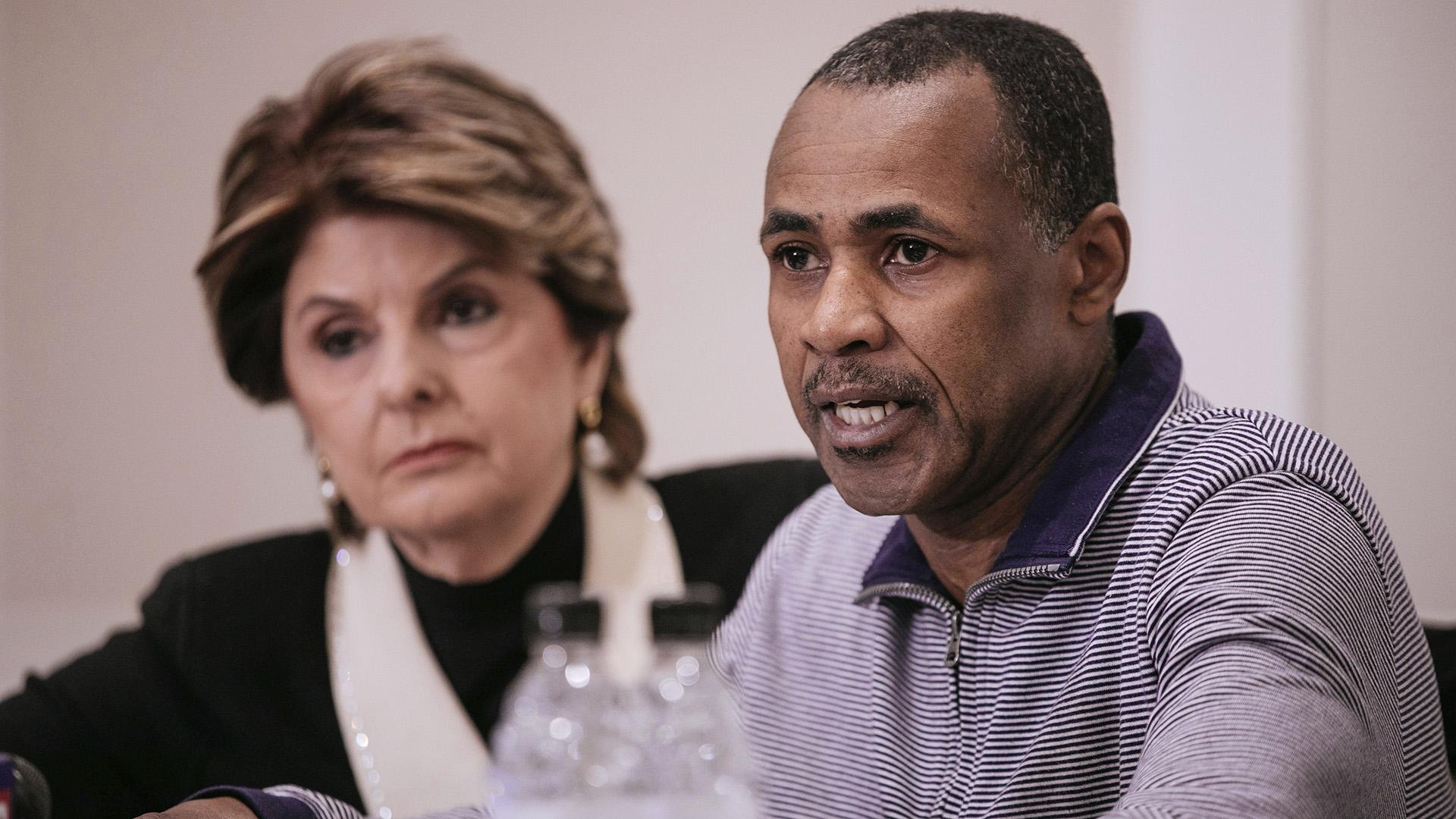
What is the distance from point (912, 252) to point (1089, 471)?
24cm

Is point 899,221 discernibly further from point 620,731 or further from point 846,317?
point 620,731

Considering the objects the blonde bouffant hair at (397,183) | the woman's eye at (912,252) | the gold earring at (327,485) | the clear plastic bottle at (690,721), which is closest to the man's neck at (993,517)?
the woman's eye at (912,252)

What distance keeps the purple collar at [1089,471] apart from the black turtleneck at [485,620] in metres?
0.85

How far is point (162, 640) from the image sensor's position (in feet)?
6.59

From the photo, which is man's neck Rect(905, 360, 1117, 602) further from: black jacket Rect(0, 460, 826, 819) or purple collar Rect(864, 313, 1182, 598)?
black jacket Rect(0, 460, 826, 819)

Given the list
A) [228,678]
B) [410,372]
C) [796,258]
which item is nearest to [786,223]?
[796,258]

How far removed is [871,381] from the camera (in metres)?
1.15

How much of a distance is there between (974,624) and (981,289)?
29 centimetres

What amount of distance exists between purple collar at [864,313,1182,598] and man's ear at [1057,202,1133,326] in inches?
2.1

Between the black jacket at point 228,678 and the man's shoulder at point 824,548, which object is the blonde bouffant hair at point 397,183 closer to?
the black jacket at point 228,678

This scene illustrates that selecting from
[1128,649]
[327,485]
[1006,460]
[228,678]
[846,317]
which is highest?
[846,317]

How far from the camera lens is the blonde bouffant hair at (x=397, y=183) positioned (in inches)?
74.9

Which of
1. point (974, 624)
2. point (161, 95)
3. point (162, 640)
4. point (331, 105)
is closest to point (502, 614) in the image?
point (162, 640)

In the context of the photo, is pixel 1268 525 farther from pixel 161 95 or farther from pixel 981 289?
pixel 161 95
